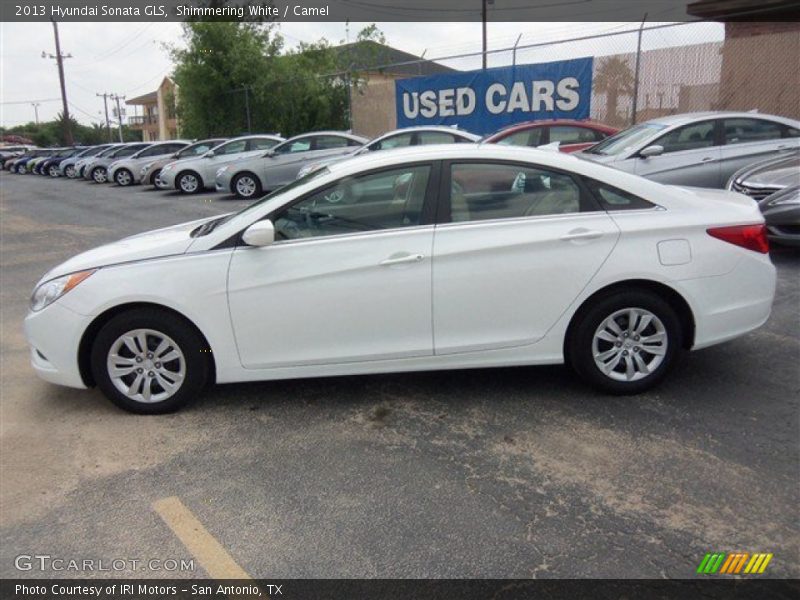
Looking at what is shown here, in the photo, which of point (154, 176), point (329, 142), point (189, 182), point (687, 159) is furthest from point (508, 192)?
point (154, 176)

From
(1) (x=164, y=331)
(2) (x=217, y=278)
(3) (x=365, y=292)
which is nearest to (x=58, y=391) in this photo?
(1) (x=164, y=331)

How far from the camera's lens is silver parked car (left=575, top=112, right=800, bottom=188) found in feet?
29.5

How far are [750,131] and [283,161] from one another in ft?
33.9

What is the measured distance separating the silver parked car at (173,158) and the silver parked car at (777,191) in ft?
49.3

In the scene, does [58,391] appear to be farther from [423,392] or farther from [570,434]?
[570,434]

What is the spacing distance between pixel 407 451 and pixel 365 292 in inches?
37.4

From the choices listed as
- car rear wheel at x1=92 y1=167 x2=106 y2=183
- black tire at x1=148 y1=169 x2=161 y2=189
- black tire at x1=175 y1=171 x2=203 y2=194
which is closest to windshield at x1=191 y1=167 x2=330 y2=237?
black tire at x1=175 y1=171 x2=203 y2=194

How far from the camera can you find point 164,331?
4.05 meters

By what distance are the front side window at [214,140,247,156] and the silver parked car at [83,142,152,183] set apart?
7.85 meters

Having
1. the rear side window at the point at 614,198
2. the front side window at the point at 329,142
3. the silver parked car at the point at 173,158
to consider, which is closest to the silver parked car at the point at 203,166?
→ the silver parked car at the point at 173,158

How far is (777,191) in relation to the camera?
7.31 metres

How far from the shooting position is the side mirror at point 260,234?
3924 mm

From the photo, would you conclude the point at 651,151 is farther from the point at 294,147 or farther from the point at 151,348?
the point at 294,147

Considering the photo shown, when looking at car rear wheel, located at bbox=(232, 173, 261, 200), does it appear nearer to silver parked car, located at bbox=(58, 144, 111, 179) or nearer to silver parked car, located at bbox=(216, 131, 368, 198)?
silver parked car, located at bbox=(216, 131, 368, 198)
